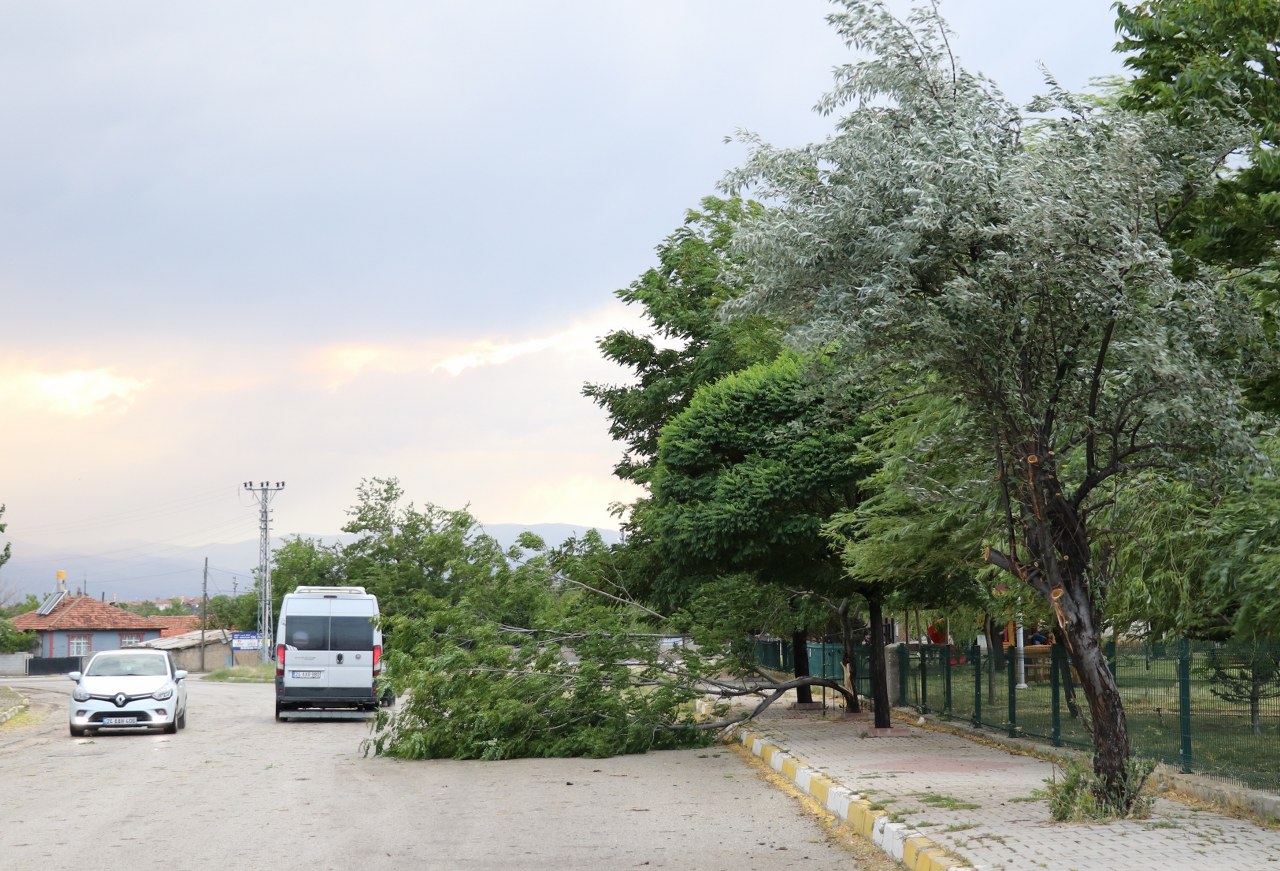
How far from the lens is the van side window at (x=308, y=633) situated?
2595 cm

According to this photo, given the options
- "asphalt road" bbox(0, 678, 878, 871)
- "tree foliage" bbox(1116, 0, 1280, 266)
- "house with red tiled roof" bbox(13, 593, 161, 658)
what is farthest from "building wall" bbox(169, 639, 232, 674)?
"tree foliage" bbox(1116, 0, 1280, 266)

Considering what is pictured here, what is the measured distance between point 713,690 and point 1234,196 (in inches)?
504

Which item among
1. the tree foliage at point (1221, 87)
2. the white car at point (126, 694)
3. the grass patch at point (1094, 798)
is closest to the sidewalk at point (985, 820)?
the grass patch at point (1094, 798)

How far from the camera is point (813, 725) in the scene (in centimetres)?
2200

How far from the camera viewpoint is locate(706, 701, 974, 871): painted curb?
8.86 meters

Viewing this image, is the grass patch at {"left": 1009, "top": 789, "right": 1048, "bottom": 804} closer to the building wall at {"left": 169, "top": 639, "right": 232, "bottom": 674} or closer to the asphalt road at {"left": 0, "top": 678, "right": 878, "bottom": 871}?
the asphalt road at {"left": 0, "top": 678, "right": 878, "bottom": 871}

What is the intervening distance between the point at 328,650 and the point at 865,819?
17546mm

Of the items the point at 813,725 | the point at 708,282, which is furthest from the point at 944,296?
the point at 708,282

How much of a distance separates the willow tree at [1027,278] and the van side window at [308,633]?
687 inches

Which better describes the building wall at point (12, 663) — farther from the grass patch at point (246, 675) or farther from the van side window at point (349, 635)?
the van side window at point (349, 635)

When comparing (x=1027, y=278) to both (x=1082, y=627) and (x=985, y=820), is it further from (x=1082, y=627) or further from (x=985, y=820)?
(x=985, y=820)

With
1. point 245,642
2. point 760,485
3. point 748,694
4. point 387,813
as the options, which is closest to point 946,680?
point 748,694

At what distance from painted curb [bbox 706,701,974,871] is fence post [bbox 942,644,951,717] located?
6299 millimetres

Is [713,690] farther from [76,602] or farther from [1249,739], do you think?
[76,602]
